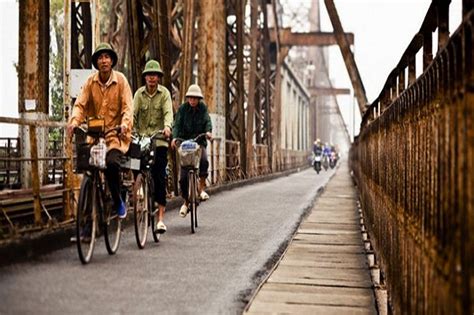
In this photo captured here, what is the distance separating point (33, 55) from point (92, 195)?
306 inches

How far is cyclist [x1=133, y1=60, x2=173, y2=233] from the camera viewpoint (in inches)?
265

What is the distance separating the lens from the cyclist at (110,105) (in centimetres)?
558

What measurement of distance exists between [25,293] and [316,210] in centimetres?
744

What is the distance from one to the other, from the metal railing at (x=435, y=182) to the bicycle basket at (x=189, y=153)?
366 centimetres

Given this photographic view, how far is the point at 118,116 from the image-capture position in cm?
582

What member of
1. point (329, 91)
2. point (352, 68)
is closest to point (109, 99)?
point (352, 68)

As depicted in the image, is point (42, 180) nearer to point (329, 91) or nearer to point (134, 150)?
point (134, 150)

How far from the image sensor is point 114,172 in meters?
5.60

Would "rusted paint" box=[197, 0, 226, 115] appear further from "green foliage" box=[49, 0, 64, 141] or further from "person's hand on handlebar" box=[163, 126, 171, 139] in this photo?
"person's hand on handlebar" box=[163, 126, 171, 139]

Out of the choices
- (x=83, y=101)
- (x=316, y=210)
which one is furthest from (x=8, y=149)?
(x=83, y=101)

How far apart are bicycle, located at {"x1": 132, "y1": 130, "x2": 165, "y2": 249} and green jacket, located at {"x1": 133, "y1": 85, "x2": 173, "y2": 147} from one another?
0.69ft

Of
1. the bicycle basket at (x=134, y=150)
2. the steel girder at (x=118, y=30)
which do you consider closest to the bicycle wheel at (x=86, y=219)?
the bicycle basket at (x=134, y=150)

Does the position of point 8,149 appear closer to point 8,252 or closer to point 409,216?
point 8,252

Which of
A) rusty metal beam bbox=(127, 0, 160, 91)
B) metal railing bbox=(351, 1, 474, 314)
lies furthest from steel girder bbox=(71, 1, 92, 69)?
metal railing bbox=(351, 1, 474, 314)
